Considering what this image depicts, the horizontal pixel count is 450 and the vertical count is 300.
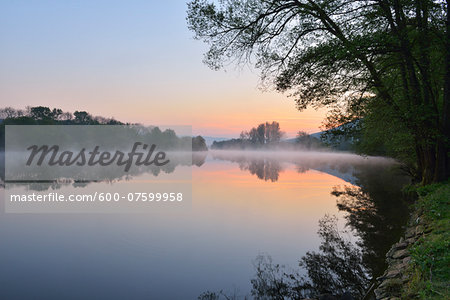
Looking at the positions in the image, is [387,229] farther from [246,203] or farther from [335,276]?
[246,203]

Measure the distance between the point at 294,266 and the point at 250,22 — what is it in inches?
489

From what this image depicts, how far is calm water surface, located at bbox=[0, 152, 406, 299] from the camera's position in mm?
8227

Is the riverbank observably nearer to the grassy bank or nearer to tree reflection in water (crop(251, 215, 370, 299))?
the grassy bank

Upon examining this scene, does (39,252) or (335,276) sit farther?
(39,252)

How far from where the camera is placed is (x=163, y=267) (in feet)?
30.7

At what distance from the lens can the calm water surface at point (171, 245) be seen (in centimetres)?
823

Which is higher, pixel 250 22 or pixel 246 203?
pixel 250 22

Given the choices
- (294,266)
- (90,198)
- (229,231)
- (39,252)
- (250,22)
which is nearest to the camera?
(294,266)

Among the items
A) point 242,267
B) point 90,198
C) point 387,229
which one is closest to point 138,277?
point 242,267

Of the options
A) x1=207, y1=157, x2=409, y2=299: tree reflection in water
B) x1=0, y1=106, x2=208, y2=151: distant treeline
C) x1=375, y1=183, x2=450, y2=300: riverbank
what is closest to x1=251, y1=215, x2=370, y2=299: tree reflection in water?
x1=207, y1=157, x2=409, y2=299: tree reflection in water

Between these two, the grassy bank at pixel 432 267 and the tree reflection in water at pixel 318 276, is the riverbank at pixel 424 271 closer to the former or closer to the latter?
the grassy bank at pixel 432 267

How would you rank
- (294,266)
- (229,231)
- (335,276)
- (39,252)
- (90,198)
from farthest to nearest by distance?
(90,198)
(229,231)
(39,252)
(294,266)
(335,276)

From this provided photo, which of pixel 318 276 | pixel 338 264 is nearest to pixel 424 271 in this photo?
pixel 318 276

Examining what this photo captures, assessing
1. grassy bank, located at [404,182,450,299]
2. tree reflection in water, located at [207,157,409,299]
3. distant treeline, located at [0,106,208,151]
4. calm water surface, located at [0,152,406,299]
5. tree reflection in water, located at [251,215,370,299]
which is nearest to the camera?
grassy bank, located at [404,182,450,299]
